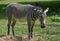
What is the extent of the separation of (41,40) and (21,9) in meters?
1.61

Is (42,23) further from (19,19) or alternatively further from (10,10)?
(10,10)

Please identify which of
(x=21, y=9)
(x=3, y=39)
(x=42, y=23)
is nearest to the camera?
(x=42, y=23)

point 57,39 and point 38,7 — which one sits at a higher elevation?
point 38,7

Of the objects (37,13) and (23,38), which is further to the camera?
(23,38)

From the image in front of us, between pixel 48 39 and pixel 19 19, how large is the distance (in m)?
1.67

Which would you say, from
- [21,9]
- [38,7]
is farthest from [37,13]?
[21,9]

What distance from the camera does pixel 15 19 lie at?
38.5 feet

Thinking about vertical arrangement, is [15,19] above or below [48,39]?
above

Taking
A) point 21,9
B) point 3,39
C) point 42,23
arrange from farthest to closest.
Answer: point 21,9, point 3,39, point 42,23

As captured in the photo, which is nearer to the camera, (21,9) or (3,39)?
(3,39)

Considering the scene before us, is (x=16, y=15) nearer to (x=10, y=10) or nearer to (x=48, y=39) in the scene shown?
(x=10, y=10)

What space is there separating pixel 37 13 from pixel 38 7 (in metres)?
0.30

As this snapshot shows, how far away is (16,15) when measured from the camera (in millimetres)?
11508

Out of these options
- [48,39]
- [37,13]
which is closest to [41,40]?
[48,39]
